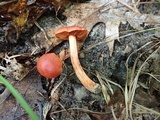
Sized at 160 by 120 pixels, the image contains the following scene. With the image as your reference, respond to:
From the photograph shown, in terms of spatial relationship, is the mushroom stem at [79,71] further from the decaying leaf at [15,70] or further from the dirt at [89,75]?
the decaying leaf at [15,70]

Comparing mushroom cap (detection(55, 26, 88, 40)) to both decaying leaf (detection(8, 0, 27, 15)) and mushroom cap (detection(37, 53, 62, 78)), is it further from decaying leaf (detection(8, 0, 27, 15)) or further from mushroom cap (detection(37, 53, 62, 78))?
decaying leaf (detection(8, 0, 27, 15))

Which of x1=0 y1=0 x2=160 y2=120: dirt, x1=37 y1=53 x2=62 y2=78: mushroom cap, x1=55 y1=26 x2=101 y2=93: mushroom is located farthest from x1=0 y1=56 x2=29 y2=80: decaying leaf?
x1=55 y1=26 x2=101 y2=93: mushroom

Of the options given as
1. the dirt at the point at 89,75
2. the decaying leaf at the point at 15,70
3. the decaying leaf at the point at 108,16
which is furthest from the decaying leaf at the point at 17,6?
the decaying leaf at the point at 15,70

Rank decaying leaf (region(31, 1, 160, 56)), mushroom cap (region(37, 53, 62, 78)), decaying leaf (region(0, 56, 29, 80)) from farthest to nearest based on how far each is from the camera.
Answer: decaying leaf (region(31, 1, 160, 56)) < decaying leaf (region(0, 56, 29, 80)) < mushroom cap (region(37, 53, 62, 78))

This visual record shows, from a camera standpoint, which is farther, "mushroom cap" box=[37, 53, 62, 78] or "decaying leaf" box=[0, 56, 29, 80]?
"decaying leaf" box=[0, 56, 29, 80]

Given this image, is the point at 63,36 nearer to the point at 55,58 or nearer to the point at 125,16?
the point at 55,58

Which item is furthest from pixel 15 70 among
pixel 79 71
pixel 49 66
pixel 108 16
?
pixel 108 16

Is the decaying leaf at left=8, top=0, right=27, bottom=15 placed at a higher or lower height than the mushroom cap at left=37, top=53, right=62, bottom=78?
higher
